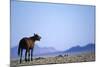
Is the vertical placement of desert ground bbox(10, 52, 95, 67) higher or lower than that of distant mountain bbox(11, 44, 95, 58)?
lower

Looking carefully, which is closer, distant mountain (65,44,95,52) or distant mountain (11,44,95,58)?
distant mountain (11,44,95,58)

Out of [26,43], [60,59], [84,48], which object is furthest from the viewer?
[84,48]

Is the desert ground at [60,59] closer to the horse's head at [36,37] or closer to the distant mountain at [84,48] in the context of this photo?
the distant mountain at [84,48]

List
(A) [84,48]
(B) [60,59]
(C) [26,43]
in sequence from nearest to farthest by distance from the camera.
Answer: (C) [26,43]
(B) [60,59]
(A) [84,48]

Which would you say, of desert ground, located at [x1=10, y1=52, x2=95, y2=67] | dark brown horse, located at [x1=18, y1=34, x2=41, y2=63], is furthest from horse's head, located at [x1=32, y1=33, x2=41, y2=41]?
desert ground, located at [x1=10, y1=52, x2=95, y2=67]

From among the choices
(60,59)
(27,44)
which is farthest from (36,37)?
(60,59)

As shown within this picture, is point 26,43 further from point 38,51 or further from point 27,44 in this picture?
point 38,51

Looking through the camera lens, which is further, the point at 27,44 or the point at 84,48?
the point at 84,48

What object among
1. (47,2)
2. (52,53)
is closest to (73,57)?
(52,53)

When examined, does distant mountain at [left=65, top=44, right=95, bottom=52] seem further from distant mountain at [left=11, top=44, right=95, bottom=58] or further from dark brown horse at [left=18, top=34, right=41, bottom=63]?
dark brown horse at [left=18, top=34, right=41, bottom=63]

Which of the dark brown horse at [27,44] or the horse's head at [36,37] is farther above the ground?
the horse's head at [36,37]

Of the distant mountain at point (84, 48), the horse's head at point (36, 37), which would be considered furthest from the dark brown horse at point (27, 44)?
the distant mountain at point (84, 48)
